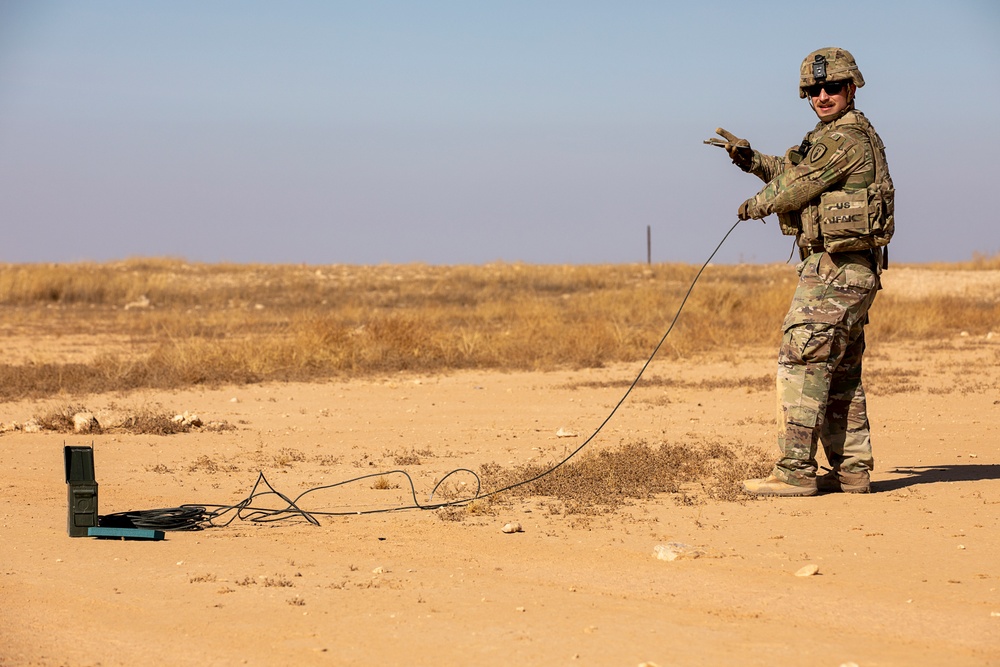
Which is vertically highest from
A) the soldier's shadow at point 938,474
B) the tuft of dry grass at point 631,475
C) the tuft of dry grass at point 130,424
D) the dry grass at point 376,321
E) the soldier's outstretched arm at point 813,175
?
the soldier's outstretched arm at point 813,175

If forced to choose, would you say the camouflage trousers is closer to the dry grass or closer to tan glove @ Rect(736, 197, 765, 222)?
tan glove @ Rect(736, 197, 765, 222)

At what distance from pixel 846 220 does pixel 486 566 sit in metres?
2.63

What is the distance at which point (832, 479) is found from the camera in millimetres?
6430

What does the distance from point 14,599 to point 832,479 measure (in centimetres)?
436

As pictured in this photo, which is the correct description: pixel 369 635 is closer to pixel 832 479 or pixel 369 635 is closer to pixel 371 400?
pixel 832 479

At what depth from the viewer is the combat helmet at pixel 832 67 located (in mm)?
5863

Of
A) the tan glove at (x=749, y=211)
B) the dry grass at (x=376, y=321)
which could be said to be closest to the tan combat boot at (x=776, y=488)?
the tan glove at (x=749, y=211)

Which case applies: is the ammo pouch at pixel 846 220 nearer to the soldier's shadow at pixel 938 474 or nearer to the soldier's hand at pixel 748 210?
the soldier's hand at pixel 748 210

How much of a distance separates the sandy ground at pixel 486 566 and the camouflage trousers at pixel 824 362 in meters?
0.32

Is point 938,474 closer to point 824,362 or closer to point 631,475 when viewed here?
point 824,362

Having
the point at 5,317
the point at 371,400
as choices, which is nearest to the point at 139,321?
the point at 5,317

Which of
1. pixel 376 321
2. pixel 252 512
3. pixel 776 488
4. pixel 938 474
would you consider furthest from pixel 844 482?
pixel 376 321

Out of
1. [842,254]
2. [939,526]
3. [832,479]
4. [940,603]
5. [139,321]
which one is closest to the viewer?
[940,603]

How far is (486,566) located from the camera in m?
5.03
